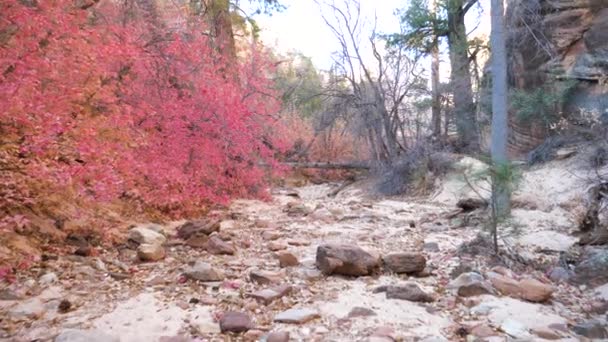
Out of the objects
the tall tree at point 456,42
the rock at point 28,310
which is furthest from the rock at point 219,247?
the tall tree at point 456,42

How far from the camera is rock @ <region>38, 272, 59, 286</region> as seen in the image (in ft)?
12.4

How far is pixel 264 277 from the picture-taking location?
3920 millimetres

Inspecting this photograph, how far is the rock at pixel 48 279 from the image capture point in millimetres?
3787

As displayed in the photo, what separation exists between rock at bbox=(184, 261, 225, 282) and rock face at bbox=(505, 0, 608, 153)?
7841mm

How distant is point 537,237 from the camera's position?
5504 mm

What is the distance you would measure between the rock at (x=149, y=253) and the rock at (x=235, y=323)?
1.73 metres

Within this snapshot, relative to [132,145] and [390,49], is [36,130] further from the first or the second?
[390,49]

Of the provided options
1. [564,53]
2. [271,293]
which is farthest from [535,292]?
[564,53]

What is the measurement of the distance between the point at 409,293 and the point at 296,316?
3.12 ft

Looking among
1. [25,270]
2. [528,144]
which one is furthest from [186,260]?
[528,144]

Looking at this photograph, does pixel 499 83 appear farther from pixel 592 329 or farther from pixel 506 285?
pixel 592 329

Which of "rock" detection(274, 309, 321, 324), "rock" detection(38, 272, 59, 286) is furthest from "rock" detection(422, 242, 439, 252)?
"rock" detection(38, 272, 59, 286)

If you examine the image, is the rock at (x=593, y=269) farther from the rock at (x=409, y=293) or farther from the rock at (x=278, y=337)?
the rock at (x=278, y=337)

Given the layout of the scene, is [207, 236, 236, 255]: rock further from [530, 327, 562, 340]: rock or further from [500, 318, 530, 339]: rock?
[530, 327, 562, 340]: rock
